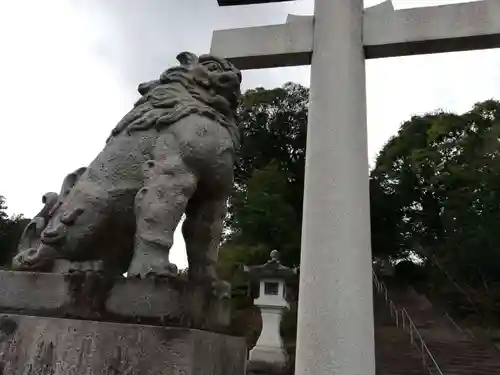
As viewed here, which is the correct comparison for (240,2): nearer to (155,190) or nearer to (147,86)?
(147,86)

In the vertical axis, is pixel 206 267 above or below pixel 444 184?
below

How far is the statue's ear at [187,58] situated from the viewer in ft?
6.55

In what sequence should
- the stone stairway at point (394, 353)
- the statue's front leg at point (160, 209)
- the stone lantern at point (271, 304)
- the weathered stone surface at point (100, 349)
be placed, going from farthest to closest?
the stone stairway at point (394, 353)
the stone lantern at point (271, 304)
the statue's front leg at point (160, 209)
the weathered stone surface at point (100, 349)

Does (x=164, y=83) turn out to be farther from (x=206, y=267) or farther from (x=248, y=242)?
(x=248, y=242)

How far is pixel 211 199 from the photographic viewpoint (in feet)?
6.09

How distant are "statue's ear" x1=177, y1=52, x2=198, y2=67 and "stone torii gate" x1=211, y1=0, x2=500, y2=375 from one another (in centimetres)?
217

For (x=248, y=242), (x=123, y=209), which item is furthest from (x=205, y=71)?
(x=248, y=242)

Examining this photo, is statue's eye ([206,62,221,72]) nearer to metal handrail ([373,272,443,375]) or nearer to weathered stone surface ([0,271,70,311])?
weathered stone surface ([0,271,70,311])

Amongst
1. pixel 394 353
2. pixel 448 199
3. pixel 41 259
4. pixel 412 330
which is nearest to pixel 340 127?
pixel 41 259

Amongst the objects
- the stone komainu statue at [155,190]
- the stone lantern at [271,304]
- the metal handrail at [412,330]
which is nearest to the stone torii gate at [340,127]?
the stone komainu statue at [155,190]

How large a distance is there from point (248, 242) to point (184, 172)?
14016 mm

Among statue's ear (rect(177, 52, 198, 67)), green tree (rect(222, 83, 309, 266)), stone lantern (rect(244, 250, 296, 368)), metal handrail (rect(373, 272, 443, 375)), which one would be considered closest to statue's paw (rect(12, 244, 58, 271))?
statue's ear (rect(177, 52, 198, 67))

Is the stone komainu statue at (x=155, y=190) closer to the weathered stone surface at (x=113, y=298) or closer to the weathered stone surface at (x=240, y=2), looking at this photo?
the weathered stone surface at (x=113, y=298)

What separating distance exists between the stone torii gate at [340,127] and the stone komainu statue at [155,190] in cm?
206
